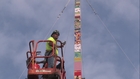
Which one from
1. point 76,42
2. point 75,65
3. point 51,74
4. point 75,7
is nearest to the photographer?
point 51,74

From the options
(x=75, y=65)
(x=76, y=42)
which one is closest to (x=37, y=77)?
(x=75, y=65)

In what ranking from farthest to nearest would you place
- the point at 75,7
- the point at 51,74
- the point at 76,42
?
1. the point at 75,7
2. the point at 76,42
3. the point at 51,74

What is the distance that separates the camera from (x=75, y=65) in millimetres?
18531

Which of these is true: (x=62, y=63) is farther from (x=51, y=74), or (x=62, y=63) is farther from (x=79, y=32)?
(x=79, y=32)


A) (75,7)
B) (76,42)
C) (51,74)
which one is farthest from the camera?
(75,7)

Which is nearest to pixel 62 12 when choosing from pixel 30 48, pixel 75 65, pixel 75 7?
pixel 75 7

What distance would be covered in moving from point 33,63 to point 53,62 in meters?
0.78

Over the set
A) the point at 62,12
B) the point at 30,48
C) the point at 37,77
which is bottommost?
the point at 37,77

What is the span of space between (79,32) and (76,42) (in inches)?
29.4

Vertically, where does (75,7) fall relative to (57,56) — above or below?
above

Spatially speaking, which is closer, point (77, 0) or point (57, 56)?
point (57, 56)

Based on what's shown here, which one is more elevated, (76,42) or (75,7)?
(75,7)

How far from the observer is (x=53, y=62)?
46.3 feet

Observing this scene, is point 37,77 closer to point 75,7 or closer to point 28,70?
point 28,70
